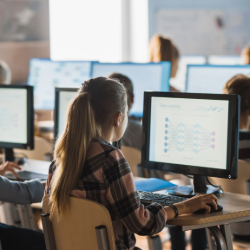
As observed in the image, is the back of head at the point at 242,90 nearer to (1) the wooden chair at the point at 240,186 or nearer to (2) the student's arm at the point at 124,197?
(1) the wooden chair at the point at 240,186

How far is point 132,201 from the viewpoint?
1.29 meters

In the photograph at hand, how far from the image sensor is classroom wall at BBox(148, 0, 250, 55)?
18.8 ft

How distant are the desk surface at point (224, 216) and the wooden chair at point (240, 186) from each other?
0.28 m

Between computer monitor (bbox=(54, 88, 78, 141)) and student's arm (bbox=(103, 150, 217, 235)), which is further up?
computer monitor (bbox=(54, 88, 78, 141))

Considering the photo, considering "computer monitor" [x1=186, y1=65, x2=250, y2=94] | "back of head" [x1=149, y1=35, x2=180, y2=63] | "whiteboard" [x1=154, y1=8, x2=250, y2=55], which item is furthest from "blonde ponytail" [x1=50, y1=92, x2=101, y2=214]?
"whiteboard" [x1=154, y1=8, x2=250, y2=55]

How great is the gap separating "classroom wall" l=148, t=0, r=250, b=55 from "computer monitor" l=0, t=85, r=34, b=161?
3.68 meters

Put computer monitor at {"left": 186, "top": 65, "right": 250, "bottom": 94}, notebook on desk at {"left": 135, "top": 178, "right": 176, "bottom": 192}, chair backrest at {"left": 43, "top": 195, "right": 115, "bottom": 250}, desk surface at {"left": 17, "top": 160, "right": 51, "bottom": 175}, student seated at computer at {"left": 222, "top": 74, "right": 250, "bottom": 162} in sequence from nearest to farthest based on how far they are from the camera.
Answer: chair backrest at {"left": 43, "top": 195, "right": 115, "bottom": 250}
notebook on desk at {"left": 135, "top": 178, "right": 176, "bottom": 192}
student seated at computer at {"left": 222, "top": 74, "right": 250, "bottom": 162}
desk surface at {"left": 17, "top": 160, "right": 51, "bottom": 175}
computer monitor at {"left": 186, "top": 65, "right": 250, "bottom": 94}

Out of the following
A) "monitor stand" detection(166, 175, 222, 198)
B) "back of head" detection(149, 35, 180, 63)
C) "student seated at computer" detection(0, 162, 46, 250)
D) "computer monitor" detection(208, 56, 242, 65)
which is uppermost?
"back of head" detection(149, 35, 180, 63)

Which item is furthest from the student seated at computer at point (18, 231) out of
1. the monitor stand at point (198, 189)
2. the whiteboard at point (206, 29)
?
the whiteboard at point (206, 29)

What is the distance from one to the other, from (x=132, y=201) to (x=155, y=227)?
0.12m

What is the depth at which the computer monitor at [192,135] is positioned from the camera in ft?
5.27

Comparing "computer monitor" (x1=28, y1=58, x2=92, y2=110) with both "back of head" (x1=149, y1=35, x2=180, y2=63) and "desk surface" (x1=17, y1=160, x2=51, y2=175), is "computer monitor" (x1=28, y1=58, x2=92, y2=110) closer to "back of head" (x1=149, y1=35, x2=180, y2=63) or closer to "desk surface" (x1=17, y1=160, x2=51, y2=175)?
"back of head" (x1=149, y1=35, x2=180, y2=63)

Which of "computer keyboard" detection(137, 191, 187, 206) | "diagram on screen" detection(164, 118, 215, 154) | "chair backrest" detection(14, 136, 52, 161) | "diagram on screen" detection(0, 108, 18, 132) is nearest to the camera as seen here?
"computer keyboard" detection(137, 191, 187, 206)

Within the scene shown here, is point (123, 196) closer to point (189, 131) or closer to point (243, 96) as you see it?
point (189, 131)
